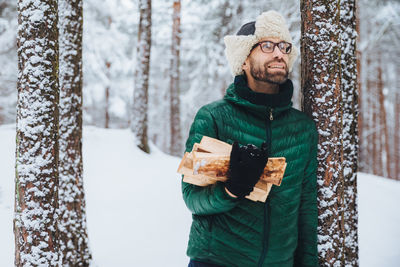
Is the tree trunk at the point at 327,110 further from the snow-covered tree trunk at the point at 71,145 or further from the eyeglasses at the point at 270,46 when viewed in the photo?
the snow-covered tree trunk at the point at 71,145

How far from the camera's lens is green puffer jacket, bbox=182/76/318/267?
196 cm

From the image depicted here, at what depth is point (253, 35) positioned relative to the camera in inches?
87.6

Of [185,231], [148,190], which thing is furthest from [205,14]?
[185,231]

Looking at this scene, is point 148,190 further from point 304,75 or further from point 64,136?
point 304,75

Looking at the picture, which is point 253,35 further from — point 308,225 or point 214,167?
point 308,225

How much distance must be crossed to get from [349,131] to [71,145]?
378 centimetres

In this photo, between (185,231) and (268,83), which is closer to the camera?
(268,83)

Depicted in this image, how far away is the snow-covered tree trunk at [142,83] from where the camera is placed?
10.6m

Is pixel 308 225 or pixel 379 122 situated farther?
pixel 379 122

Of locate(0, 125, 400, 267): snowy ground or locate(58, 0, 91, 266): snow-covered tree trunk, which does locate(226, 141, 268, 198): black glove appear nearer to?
locate(58, 0, 91, 266): snow-covered tree trunk

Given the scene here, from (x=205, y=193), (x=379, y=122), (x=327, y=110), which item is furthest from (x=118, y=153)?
(x=379, y=122)

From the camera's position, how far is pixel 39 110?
297 centimetres

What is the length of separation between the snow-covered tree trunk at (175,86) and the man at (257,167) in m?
13.4

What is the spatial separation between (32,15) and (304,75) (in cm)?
254
